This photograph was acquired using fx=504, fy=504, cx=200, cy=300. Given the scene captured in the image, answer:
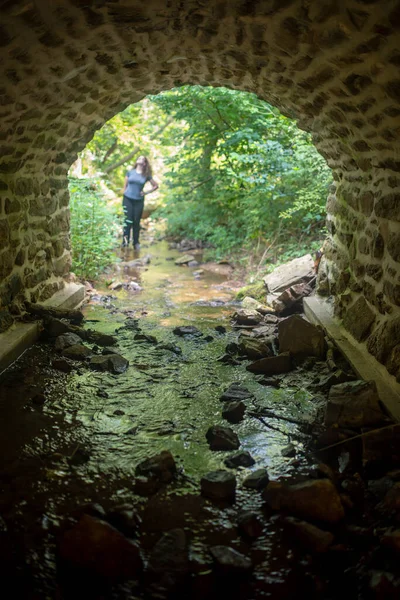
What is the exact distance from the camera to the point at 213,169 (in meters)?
10.5

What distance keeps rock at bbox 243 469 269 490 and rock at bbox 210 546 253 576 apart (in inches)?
18.8

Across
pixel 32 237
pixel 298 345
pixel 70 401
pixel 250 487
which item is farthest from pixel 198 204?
pixel 250 487

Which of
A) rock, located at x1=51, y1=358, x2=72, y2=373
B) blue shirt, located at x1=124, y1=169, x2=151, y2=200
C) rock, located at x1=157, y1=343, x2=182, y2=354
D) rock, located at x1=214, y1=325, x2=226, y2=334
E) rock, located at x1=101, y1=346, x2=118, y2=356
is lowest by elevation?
rock, located at x1=214, y1=325, x2=226, y2=334

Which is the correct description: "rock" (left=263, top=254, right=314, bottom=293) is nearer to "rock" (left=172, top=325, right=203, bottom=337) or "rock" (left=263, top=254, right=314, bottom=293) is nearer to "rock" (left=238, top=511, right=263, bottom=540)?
"rock" (left=172, top=325, right=203, bottom=337)

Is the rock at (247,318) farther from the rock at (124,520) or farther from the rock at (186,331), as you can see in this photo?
the rock at (124,520)

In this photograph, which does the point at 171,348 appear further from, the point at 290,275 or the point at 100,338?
the point at 290,275

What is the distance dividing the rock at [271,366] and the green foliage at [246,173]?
3.74 m

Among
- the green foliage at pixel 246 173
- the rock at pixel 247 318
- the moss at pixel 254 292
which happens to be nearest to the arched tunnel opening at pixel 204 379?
the rock at pixel 247 318

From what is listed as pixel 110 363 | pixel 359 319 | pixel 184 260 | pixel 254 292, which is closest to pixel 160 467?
pixel 110 363

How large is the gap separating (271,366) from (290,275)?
264 centimetres

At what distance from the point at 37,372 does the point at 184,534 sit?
2.19 meters

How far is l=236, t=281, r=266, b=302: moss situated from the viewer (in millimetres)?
6866

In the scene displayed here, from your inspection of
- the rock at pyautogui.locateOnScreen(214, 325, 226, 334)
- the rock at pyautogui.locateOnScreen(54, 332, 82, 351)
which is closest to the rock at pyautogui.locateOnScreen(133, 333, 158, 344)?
the rock at pyautogui.locateOnScreen(54, 332, 82, 351)

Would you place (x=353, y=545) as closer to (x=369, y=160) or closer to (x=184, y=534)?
(x=184, y=534)
